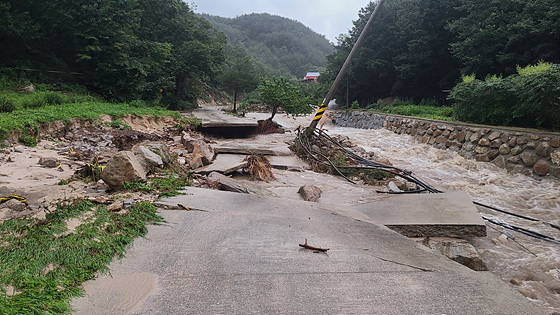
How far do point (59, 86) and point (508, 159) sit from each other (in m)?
17.4

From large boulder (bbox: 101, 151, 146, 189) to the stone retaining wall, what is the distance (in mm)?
8222

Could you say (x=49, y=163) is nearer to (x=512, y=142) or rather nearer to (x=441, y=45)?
(x=512, y=142)

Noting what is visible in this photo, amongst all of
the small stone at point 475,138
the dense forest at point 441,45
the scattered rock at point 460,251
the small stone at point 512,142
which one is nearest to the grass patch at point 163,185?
the scattered rock at point 460,251

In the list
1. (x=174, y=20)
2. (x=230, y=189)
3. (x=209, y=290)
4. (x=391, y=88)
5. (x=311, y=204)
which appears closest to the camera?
(x=209, y=290)

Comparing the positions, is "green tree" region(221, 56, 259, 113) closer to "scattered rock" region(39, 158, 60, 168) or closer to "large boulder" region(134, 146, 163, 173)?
"large boulder" region(134, 146, 163, 173)

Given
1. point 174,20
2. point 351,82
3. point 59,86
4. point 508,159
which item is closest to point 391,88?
point 351,82

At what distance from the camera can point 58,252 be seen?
2.06 metres

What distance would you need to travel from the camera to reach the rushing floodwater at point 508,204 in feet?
9.85

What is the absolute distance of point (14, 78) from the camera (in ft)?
38.6

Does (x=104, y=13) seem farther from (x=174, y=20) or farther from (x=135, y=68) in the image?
(x=174, y=20)

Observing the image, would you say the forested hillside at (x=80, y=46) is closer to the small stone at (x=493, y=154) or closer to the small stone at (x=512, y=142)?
the small stone at (x=493, y=154)

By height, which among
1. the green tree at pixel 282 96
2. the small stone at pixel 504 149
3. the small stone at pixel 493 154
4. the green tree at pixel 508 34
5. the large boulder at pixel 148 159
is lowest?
the large boulder at pixel 148 159

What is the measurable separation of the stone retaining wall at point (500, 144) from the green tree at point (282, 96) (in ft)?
20.1

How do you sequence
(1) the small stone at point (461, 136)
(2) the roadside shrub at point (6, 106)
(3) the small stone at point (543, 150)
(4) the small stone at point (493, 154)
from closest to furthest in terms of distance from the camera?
1. (3) the small stone at point (543, 150)
2. (2) the roadside shrub at point (6, 106)
3. (4) the small stone at point (493, 154)
4. (1) the small stone at point (461, 136)
